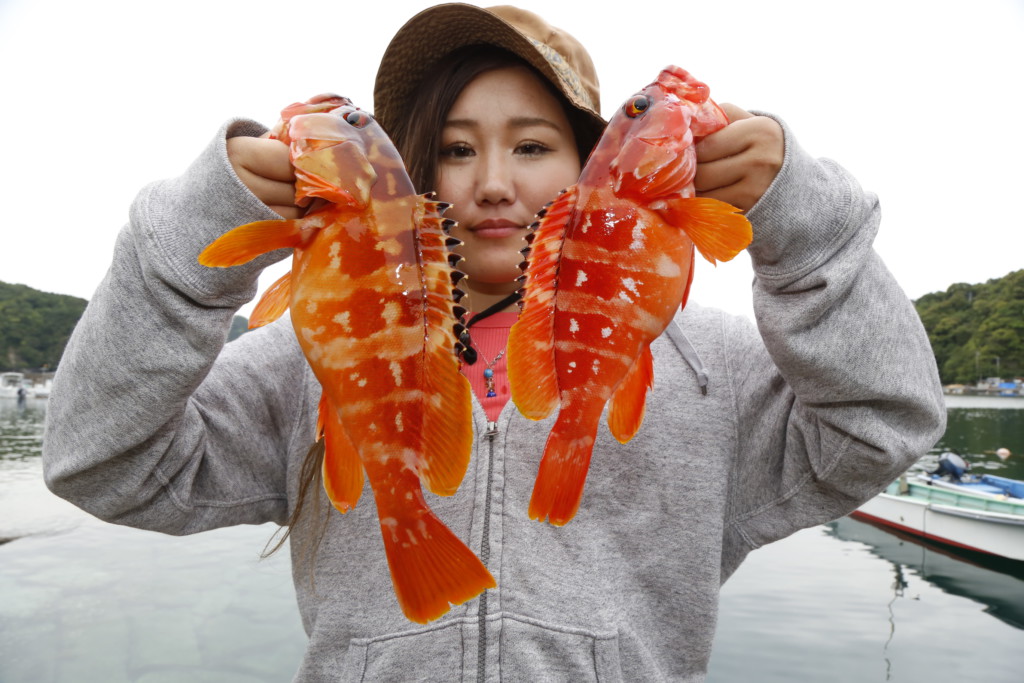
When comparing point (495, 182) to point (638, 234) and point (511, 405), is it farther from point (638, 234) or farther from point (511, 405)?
point (511, 405)

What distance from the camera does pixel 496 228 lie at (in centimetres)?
224

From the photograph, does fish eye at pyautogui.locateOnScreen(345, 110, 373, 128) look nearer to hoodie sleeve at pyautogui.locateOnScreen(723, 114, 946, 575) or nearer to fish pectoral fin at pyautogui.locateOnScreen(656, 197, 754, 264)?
fish pectoral fin at pyautogui.locateOnScreen(656, 197, 754, 264)

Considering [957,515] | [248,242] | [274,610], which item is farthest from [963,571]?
[248,242]

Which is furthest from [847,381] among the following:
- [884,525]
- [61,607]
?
[884,525]

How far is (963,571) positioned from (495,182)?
2126cm

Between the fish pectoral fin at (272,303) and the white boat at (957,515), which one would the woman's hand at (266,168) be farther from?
the white boat at (957,515)

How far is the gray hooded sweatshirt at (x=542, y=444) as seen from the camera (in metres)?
1.75

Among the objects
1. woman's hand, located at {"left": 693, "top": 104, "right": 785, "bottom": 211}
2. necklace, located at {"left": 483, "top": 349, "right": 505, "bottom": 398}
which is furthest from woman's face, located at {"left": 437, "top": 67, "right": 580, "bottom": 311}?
woman's hand, located at {"left": 693, "top": 104, "right": 785, "bottom": 211}

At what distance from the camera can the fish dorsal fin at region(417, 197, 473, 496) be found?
145cm

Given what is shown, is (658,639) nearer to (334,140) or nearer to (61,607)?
(334,140)

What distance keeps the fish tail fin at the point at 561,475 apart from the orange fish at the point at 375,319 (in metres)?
0.19

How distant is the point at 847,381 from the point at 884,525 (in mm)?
22130

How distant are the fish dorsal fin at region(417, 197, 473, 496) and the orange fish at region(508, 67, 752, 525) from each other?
15cm

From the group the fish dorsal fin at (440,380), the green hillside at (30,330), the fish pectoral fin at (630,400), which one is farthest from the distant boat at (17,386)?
the fish pectoral fin at (630,400)
